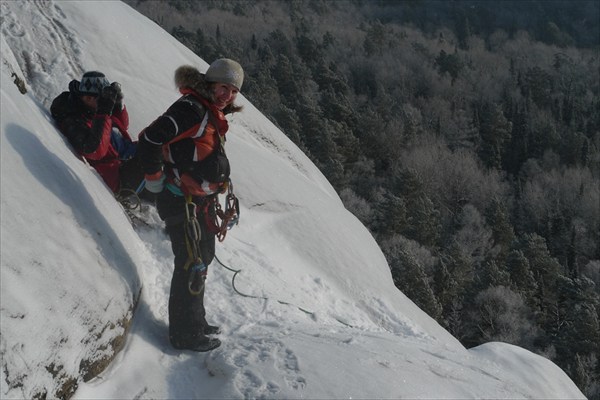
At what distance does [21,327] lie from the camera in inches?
118

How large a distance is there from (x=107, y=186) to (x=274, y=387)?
7.57 feet

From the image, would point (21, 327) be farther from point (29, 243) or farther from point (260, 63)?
point (260, 63)

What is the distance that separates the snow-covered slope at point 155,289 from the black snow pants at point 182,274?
154 millimetres

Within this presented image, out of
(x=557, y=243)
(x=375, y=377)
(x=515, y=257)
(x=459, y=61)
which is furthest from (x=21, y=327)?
(x=459, y=61)

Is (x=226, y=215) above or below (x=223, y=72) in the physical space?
below

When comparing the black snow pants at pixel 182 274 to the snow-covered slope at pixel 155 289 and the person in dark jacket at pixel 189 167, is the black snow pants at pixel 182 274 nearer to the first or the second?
the person in dark jacket at pixel 189 167

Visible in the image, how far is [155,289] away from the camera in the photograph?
4684 mm

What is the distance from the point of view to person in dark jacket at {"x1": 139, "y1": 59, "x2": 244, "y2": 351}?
13.2ft

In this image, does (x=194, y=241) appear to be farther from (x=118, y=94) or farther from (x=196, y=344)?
(x=118, y=94)

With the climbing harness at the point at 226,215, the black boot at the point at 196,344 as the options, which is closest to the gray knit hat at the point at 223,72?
the climbing harness at the point at 226,215

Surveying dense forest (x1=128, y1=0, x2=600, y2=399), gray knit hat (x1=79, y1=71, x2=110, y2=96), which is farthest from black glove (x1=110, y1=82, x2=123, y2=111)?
dense forest (x1=128, y1=0, x2=600, y2=399)

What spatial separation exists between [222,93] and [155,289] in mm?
1547

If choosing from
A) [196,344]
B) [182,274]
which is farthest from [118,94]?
[196,344]

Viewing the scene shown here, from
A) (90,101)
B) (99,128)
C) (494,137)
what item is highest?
(90,101)
